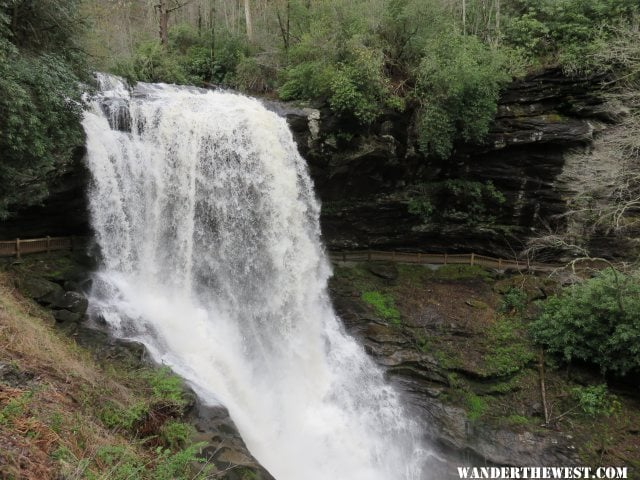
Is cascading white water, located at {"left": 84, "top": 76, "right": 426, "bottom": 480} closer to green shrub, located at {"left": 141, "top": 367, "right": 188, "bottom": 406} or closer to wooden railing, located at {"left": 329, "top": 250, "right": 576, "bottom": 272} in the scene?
green shrub, located at {"left": 141, "top": 367, "right": 188, "bottom": 406}

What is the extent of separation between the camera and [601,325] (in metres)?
12.4

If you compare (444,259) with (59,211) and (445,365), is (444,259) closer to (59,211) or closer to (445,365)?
(445,365)

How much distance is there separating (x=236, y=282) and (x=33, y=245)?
530 cm

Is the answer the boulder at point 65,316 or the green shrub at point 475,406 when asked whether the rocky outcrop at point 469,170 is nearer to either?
the green shrub at point 475,406

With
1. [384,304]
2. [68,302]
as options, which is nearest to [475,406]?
[384,304]

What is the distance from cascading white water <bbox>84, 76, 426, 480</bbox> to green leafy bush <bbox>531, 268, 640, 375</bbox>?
5.60 metres

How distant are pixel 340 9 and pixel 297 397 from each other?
13.9m

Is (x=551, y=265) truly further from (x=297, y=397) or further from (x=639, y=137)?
(x=297, y=397)

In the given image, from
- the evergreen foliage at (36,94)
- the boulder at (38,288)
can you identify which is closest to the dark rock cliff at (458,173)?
the evergreen foliage at (36,94)

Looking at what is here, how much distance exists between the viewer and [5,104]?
8188mm

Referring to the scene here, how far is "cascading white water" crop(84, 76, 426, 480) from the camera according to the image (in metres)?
10.1

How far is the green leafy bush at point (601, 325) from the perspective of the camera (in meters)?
11.8

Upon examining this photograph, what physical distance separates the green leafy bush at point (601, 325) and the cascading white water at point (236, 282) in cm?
560

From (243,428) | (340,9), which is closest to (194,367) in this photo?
(243,428)
